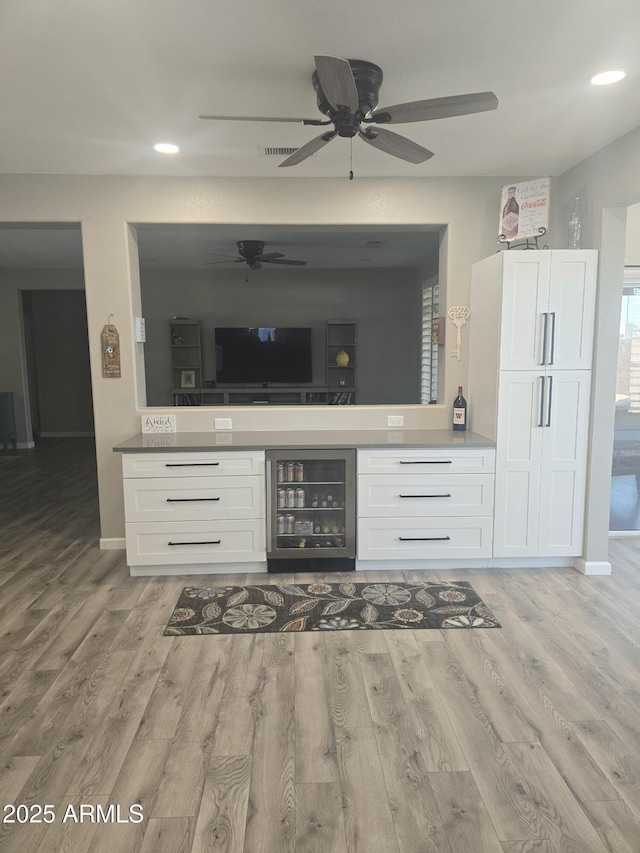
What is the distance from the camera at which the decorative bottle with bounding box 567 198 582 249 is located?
362 cm

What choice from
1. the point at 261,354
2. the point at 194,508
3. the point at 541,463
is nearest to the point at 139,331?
the point at 194,508

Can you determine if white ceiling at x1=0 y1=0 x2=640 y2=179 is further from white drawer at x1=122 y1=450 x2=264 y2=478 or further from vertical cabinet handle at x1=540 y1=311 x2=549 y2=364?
white drawer at x1=122 y1=450 x2=264 y2=478


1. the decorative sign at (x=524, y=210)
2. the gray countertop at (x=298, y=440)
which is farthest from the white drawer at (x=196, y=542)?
the decorative sign at (x=524, y=210)

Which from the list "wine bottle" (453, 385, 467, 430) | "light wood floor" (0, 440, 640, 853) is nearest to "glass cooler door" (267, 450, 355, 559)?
"light wood floor" (0, 440, 640, 853)

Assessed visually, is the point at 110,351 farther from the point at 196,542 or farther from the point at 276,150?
the point at 276,150

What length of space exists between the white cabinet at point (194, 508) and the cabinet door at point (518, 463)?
1.52 meters

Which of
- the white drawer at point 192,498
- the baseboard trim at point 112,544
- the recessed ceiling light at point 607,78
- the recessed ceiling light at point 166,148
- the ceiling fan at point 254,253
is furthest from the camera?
the ceiling fan at point 254,253

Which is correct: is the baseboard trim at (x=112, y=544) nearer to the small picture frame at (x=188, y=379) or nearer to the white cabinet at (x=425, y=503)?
the white cabinet at (x=425, y=503)

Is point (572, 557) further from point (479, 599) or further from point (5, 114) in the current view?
point (5, 114)

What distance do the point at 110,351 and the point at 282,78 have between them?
7.31 feet

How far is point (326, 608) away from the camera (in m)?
3.20

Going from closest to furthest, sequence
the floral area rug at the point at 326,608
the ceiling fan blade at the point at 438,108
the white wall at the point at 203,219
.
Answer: the ceiling fan blade at the point at 438,108, the floral area rug at the point at 326,608, the white wall at the point at 203,219

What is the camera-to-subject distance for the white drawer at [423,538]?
3662mm

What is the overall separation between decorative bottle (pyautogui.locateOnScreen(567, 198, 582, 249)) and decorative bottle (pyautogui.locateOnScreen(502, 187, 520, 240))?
1.11ft
